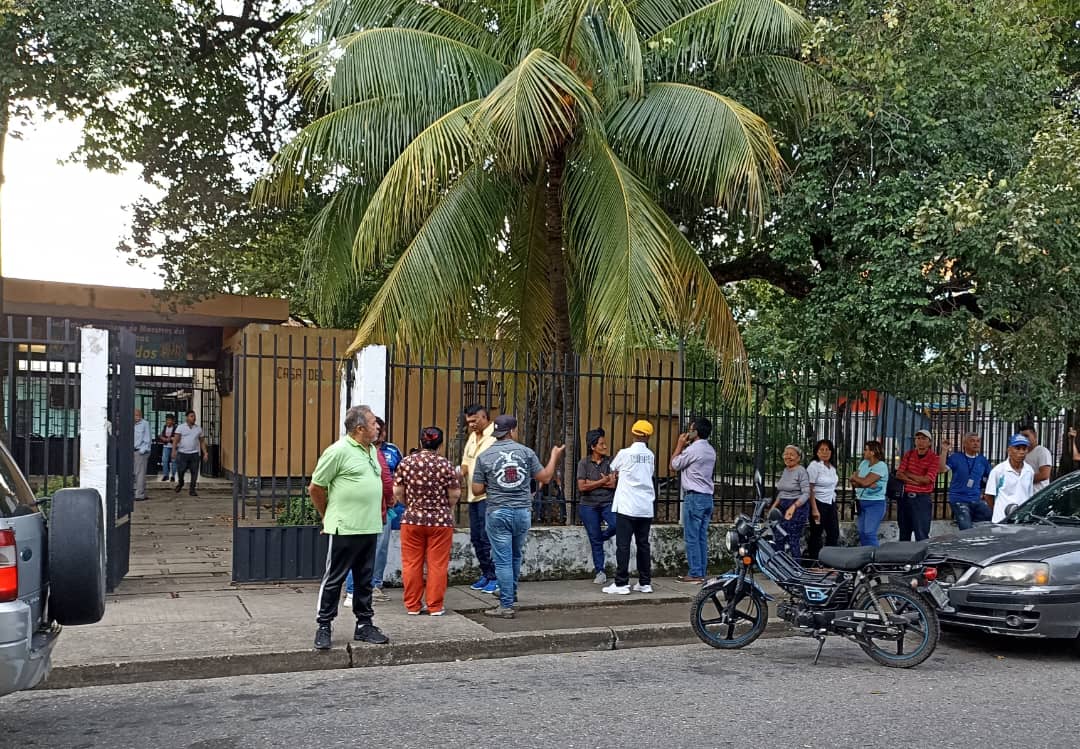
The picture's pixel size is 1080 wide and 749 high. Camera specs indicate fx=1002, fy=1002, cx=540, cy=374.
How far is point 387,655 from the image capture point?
23.6 ft

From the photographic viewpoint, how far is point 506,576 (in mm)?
8422

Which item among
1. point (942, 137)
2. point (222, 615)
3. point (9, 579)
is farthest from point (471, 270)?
point (9, 579)

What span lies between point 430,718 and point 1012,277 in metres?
7.76

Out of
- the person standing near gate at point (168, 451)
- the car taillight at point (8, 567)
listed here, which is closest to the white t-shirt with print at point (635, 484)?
the car taillight at point (8, 567)

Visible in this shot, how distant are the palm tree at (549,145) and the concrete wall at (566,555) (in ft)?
4.11

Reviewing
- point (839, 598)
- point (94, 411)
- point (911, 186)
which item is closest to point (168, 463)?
point (94, 411)

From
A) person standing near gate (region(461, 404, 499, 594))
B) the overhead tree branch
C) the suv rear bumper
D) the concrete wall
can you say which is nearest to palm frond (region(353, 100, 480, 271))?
person standing near gate (region(461, 404, 499, 594))

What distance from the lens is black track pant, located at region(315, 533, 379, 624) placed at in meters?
6.88

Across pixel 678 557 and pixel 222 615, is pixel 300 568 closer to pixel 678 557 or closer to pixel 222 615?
pixel 222 615

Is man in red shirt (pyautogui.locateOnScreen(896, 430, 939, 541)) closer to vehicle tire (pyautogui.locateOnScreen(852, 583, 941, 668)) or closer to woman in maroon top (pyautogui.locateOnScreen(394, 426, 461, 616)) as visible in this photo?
vehicle tire (pyautogui.locateOnScreen(852, 583, 941, 668))

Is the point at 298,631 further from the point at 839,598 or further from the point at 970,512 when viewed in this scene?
the point at 970,512

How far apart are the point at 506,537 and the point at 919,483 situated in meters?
5.69

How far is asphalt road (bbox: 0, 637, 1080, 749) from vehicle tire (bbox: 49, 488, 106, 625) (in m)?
0.87

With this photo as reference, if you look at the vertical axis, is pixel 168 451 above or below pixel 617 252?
below
